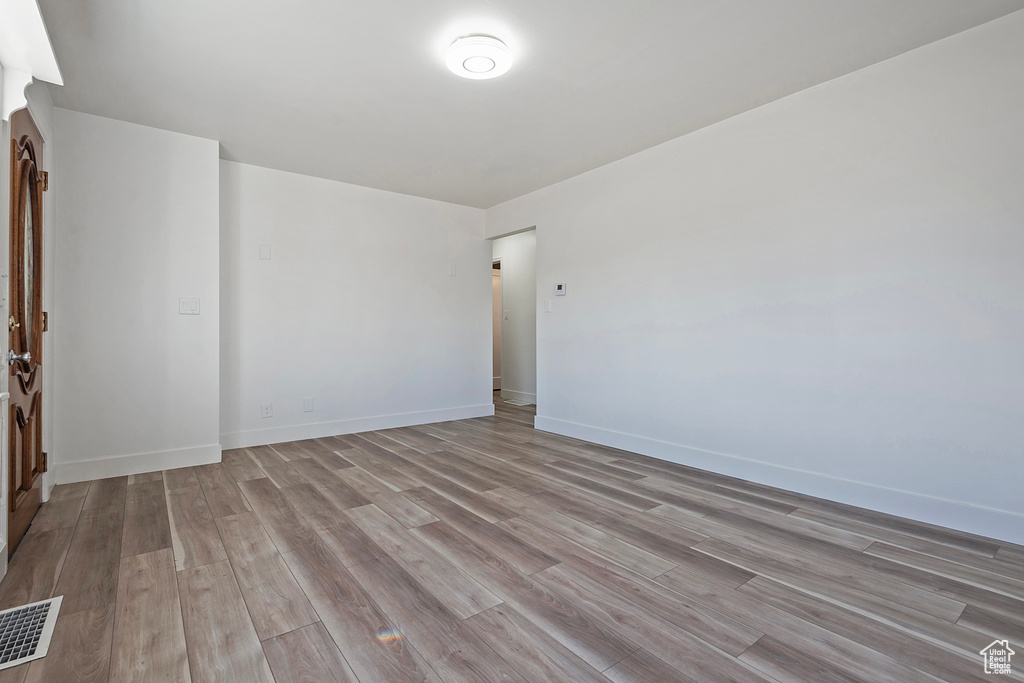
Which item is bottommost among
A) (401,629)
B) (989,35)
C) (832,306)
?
(401,629)

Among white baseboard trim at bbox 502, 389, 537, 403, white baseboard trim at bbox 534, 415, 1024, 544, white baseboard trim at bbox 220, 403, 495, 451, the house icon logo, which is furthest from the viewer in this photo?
white baseboard trim at bbox 502, 389, 537, 403

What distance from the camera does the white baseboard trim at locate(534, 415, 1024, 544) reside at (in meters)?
2.28

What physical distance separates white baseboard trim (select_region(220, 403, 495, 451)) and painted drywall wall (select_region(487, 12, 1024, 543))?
6.51 ft

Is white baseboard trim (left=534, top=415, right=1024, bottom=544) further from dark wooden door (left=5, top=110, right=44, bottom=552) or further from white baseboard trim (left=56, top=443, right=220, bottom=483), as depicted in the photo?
dark wooden door (left=5, top=110, right=44, bottom=552)

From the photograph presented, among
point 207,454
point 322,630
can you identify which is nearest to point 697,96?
point 322,630

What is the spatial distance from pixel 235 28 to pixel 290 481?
2.58 meters

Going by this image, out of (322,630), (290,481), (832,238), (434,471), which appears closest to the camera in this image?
(322,630)

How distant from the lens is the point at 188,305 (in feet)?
11.7

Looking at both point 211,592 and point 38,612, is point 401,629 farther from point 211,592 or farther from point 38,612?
point 38,612

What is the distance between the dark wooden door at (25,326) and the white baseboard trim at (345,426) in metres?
1.43

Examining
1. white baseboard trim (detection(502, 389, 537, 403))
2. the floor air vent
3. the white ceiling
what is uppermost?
the white ceiling

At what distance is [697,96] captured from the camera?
2959 mm

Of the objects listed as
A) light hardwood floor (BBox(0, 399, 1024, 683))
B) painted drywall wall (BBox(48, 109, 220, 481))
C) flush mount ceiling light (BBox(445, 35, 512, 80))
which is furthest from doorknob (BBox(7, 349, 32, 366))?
flush mount ceiling light (BBox(445, 35, 512, 80))

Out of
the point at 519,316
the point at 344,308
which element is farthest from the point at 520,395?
the point at 344,308
